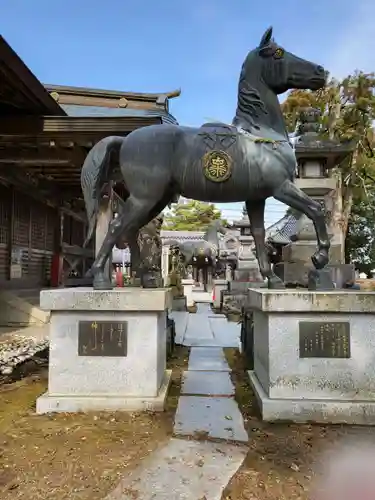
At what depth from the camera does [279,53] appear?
3.69 m

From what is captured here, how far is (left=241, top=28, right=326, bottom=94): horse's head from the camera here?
3668 millimetres

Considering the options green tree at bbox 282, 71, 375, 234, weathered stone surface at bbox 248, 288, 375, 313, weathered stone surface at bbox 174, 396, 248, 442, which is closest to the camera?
weathered stone surface at bbox 174, 396, 248, 442

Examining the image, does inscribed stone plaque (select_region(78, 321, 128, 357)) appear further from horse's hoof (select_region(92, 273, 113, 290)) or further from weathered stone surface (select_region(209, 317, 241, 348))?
weathered stone surface (select_region(209, 317, 241, 348))

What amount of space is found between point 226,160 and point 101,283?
1.62 m

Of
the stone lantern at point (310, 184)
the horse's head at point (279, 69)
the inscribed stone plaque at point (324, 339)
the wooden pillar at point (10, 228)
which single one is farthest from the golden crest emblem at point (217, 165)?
the wooden pillar at point (10, 228)

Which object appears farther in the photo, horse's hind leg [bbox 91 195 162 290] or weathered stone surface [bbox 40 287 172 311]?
horse's hind leg [bbox 91 195 162 290]

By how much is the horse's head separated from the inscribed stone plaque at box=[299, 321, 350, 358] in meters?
2.26

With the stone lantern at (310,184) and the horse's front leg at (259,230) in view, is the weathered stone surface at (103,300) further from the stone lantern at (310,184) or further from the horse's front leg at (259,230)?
the stone lantern at (310,184)

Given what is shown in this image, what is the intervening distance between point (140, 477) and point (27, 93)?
5.73 metres

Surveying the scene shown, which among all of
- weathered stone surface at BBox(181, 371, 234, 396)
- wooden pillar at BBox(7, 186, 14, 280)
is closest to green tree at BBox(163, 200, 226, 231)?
wooden pillar at BBox(7, 186, 14, 280)

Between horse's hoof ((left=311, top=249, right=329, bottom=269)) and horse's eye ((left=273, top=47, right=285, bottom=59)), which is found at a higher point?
horse's eye ((left=273, top=47, right=285, bottom=59))

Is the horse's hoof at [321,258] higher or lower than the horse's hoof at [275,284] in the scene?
higher

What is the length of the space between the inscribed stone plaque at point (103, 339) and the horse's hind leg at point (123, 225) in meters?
0.38

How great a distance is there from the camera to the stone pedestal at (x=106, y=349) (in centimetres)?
334
